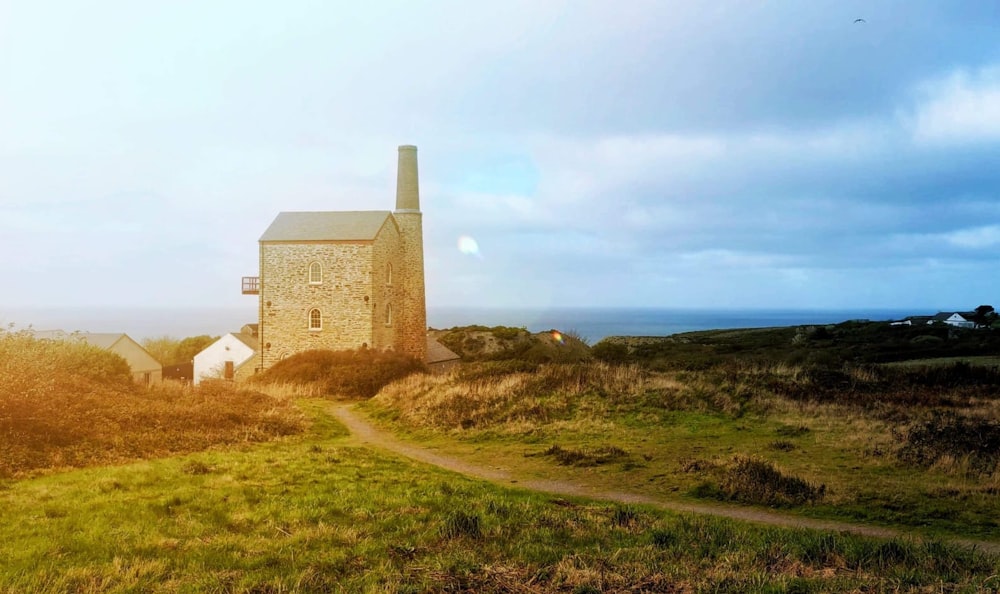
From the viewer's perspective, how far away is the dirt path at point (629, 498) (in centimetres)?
1010

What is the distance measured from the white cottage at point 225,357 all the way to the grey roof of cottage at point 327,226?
8676 mm

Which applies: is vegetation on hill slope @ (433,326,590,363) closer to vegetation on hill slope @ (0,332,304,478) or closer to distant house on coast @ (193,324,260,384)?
distant house on coast @ (193,324,260,384)

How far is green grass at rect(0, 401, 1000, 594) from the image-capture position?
22.5ft

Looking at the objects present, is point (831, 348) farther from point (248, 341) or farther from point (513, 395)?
point (248, 341)

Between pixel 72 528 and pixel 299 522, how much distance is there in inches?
109

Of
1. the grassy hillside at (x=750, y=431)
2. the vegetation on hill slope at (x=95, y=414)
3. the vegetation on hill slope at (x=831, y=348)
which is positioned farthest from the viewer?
the vegetation on hill slope at (x=831, y=348)

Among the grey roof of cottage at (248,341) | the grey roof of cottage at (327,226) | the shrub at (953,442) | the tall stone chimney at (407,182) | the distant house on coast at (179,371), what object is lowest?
the distant house on coast at (179,371)

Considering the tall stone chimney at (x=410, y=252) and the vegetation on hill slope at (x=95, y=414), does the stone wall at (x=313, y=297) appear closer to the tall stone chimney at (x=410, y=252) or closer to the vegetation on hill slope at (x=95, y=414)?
the tall stone chimney at (x=410, y=252)

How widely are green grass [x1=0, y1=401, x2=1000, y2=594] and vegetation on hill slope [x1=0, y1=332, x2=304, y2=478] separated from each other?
2274mm

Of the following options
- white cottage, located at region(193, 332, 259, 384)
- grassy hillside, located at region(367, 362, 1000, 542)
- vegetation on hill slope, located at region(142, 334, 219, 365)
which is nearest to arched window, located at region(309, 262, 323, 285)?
white cottage, located at region(193, 332, 259, 384)

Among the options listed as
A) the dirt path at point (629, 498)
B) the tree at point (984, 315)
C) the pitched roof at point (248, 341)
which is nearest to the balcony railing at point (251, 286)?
the pitched roof at point (248, 341)

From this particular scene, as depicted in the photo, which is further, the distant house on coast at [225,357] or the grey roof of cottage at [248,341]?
the grey roof of cottage at [248,341]

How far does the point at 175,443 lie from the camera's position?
53.5 ft

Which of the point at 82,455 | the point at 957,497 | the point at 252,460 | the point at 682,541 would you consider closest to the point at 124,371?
the point at 82,455
